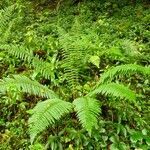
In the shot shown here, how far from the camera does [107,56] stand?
684 cm

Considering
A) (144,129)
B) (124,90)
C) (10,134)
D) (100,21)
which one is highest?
(100,21)

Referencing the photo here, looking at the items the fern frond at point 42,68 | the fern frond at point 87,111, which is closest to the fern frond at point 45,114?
the fern frond at point 87,111

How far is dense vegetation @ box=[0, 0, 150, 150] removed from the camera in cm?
509

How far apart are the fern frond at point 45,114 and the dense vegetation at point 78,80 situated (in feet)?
0.04

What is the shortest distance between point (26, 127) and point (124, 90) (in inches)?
65.1

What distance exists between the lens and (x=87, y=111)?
4.86m

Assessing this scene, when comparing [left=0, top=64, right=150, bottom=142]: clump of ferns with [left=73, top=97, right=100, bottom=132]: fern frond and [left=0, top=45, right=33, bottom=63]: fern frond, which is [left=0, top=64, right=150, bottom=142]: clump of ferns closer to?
[left=73, top=97, right=100, bottom=132]: fern frond

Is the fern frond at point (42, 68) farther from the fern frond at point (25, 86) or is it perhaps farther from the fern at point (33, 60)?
the fern frond at point (25, 86)

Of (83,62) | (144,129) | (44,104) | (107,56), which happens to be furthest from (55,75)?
(144,129)

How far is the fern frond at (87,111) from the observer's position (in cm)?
472

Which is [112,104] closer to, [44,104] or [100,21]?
[44,104]

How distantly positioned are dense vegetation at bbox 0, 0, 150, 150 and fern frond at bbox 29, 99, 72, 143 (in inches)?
0.5

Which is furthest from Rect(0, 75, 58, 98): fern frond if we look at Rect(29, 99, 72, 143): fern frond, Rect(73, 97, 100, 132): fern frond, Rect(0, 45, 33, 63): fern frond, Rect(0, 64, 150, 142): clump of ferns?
Rect(0, 45, 33, 63): fern frond

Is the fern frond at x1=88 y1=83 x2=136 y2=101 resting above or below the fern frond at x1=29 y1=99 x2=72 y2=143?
above
